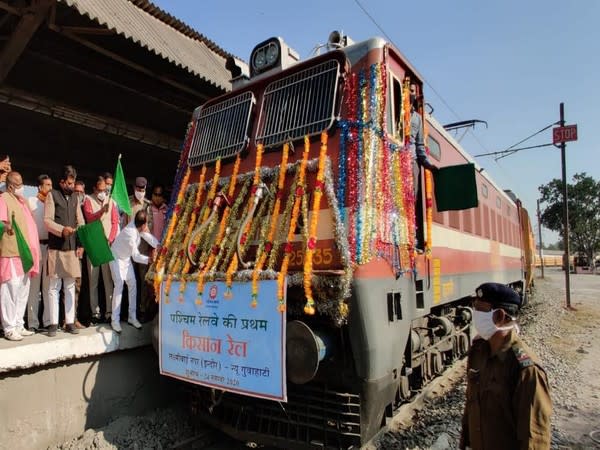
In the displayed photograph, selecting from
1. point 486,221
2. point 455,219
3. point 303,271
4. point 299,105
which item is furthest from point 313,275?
point 486,221

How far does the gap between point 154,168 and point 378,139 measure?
8006 millimetres

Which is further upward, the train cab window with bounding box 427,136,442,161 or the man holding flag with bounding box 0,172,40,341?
the train cab window with bounding box 427,136,442,161

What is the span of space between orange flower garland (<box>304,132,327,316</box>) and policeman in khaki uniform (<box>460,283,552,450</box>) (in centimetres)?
114

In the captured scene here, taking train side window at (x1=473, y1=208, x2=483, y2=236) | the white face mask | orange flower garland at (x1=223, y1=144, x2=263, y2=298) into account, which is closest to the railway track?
the white face mask

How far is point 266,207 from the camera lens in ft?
12.8

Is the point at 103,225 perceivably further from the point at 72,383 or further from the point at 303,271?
the point at 303,271

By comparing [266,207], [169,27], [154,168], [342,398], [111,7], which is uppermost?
[169,27]

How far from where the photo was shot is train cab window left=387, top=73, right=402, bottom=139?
3.83 metres

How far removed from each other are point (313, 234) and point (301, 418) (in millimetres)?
1530

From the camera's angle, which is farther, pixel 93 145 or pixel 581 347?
pixel 93 145

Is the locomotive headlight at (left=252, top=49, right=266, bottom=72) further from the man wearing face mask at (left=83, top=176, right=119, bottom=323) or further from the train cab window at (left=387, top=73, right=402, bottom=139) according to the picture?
the man wearing face mask at (left=83, top=176, right=119, bottom=323)

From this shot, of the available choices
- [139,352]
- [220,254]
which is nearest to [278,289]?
[220,254]

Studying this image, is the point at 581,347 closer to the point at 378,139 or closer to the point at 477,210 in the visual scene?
the point at 477,210

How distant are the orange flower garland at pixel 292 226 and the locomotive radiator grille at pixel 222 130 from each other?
0.93 metres
